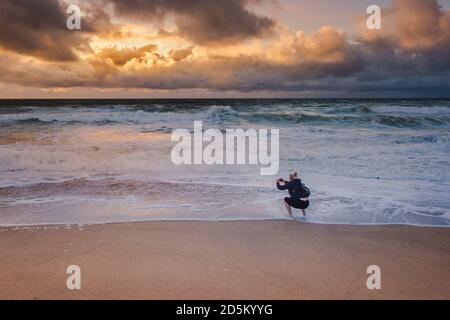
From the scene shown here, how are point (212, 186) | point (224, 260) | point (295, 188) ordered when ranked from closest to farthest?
1. point (224, 260)
2. point (295, 188)
3. point (212, 186)

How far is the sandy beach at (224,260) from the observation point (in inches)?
145

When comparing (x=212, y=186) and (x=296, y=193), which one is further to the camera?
(x=212, y=186)

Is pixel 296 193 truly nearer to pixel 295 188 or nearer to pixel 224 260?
pixel 295 188

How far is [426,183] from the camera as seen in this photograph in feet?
28.9

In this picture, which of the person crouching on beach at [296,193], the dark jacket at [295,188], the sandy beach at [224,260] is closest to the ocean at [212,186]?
the person crouching on beach at [296,193]

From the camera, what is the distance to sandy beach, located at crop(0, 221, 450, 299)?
145 inches

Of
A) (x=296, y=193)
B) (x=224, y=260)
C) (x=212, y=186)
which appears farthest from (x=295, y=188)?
(x=212, y=186)

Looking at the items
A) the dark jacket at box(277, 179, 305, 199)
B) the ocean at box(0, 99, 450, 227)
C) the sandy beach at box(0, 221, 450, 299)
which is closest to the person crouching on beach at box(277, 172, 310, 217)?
the dark jacket at box(277, 179, 305, 199)

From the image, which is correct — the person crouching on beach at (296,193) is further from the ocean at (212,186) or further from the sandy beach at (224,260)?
the sandy beach at (224,260)

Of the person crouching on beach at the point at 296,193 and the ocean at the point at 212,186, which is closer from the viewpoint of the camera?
the person crouching on beach at the point at 296,193

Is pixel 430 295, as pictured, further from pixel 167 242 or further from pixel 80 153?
pixel 80 153

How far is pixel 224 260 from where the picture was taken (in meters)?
4.37

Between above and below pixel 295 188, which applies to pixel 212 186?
below

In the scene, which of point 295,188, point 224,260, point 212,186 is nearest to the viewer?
point 224,260
